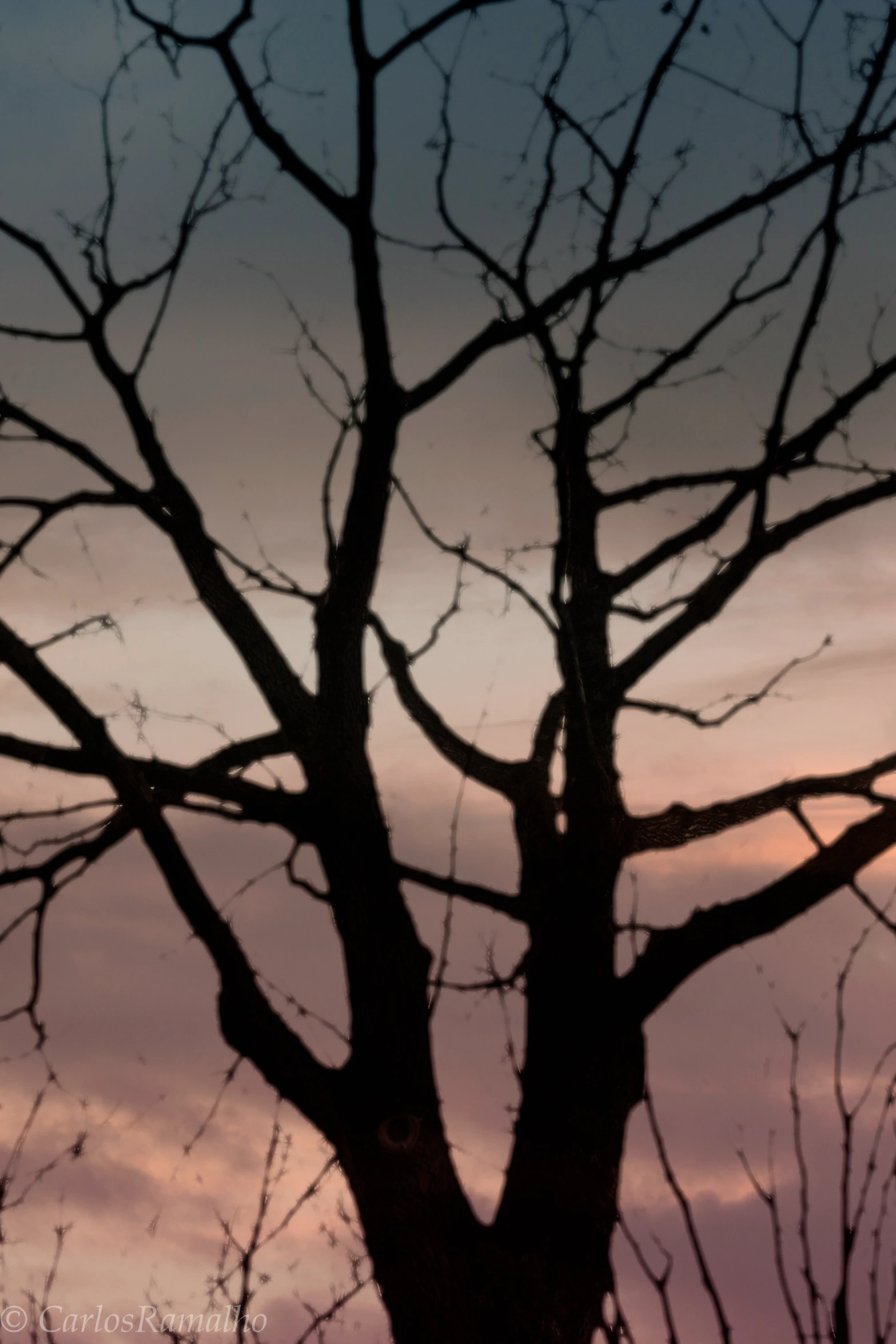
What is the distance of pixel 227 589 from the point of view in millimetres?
4645

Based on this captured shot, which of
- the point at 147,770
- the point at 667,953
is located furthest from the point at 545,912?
the point at 147,770

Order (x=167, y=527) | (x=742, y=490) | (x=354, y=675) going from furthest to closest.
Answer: (x=742, y=490) → (x=167, y=527) → (x=354, y=675)

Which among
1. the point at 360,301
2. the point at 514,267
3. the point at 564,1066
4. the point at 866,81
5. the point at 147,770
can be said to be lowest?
the point at 564,1066

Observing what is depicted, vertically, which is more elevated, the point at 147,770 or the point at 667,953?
the point at 147,770

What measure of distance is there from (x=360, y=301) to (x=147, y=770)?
1.88m

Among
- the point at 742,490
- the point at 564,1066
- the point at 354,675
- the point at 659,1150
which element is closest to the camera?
the point at 659,1150


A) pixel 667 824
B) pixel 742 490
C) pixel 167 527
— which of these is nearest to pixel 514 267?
pixel 742 490

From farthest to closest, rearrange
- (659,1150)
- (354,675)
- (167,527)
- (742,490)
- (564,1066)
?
(742,490), (167,527), (354,675), (564,1066), (659,1150)

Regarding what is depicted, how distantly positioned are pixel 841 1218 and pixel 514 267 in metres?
3.98

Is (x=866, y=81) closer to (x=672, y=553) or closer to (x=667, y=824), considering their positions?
(x=672, y=553)

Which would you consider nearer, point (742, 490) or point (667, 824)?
point (667, 824)

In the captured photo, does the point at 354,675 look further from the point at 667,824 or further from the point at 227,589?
the point at 667,824

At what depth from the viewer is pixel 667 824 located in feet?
15.6

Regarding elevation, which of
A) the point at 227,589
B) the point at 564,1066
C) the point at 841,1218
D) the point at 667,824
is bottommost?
the point at 841,1218
